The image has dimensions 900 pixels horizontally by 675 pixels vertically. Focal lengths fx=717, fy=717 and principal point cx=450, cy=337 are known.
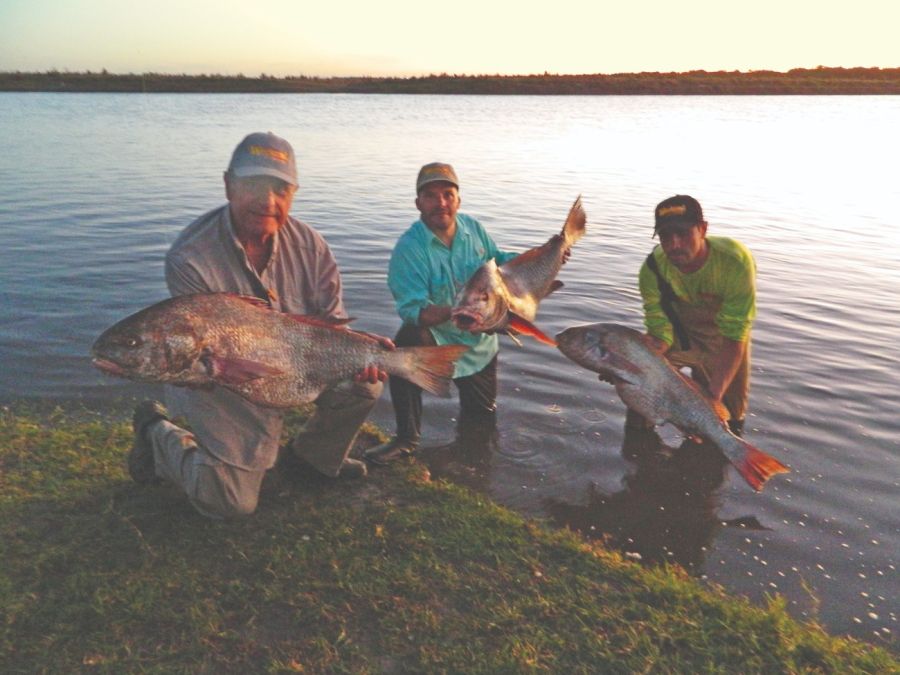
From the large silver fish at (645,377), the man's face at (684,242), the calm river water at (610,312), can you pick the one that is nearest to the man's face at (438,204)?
the large silver fish at (645,377)

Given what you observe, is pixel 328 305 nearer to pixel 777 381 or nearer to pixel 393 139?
pixel 777 381

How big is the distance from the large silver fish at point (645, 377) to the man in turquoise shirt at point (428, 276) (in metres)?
1.06

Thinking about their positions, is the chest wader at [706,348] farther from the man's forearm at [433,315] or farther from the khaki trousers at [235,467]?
the khaki trousers at [235,467]

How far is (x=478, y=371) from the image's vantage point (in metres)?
6.15

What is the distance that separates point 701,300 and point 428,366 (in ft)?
8.84

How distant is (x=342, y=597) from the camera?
3.53 metres

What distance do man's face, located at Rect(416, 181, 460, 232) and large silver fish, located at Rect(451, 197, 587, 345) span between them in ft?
2.06

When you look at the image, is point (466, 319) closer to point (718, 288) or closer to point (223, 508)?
point (223, 508)

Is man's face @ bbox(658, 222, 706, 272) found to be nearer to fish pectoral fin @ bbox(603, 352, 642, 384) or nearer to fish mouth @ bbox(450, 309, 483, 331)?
fish pectoral fin @ bbox(603, 352, 642, 384)

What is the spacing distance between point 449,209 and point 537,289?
2.97 feet

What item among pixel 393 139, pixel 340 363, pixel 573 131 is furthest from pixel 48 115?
pixel 340 363

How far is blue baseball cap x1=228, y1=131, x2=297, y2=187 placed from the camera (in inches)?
159

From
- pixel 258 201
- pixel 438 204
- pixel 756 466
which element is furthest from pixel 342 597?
pixel 438 204

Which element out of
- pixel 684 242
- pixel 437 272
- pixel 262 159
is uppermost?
pixel 262 159
